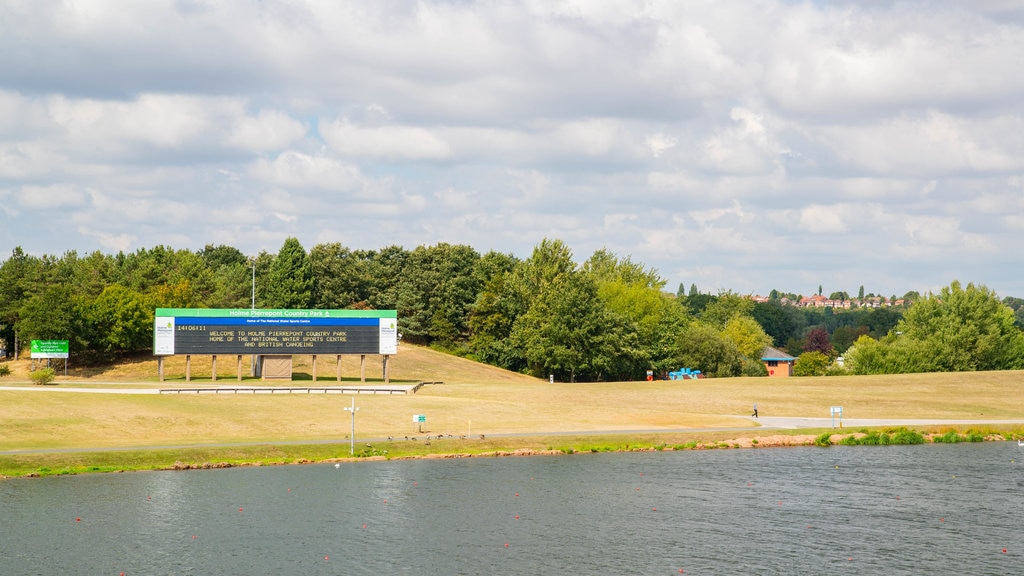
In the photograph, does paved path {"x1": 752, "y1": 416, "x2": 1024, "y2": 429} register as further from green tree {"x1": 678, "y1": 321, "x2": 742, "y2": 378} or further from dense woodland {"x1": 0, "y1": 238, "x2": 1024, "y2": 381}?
green tree {"x1": 678, "y1": 321, "x2": 742, "y2": 378}

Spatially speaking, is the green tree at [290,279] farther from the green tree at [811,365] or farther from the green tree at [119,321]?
the green tree at [811,365]

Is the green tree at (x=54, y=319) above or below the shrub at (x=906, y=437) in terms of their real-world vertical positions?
above

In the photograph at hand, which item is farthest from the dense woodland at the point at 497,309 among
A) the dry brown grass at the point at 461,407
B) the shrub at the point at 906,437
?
the shrub at the point at 906,437

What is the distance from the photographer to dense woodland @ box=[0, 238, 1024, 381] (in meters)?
135

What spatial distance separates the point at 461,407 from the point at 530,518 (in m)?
42.4

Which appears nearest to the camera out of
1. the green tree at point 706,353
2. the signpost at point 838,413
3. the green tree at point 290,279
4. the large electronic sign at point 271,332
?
the signpost at point 838,413

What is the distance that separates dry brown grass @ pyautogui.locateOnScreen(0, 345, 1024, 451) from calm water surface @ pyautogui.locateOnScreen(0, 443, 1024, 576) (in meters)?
13.2

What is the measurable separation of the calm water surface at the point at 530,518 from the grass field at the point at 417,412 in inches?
191

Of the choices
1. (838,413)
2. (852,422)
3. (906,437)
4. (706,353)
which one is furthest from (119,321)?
(906,437)

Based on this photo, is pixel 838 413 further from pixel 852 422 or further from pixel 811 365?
pixel 811 365

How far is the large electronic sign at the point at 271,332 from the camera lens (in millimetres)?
108750

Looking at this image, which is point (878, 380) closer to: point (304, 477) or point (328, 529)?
point (304, 477)

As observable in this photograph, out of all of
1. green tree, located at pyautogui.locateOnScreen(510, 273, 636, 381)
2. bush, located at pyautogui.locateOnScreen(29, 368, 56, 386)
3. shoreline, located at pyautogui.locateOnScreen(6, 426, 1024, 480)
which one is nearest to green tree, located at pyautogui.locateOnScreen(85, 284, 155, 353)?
bush, located at pyautogui.locateOnScreen(29, 368, 56, 386)

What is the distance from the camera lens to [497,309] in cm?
16538
